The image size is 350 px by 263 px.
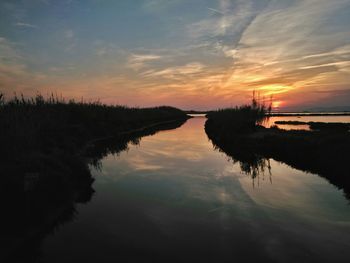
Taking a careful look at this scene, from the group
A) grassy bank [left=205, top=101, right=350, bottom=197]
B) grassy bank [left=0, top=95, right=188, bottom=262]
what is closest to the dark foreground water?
grassy bank [left=0, top=95, right=188, bottom=262]

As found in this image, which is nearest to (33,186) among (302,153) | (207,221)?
(207,221)

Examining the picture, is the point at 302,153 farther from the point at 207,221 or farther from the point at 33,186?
the point at 33,186

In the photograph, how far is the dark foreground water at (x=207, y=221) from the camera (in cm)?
597

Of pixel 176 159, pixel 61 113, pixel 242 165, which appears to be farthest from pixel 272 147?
pixel 61 113

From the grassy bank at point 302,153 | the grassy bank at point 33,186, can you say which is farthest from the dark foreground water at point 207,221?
the grassy bank at point 302,153

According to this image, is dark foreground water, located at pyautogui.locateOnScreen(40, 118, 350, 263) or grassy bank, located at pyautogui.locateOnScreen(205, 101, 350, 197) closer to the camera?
dark foreground water, located at pyautogui.locateOnScreen(40, 118, 350, 263)

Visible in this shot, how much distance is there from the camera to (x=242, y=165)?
14.9 meters

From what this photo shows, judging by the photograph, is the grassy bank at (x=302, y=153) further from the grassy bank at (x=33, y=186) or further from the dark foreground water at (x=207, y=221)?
the grassy bank at (x=33, y=186)

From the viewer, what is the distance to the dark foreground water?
19.6 ft

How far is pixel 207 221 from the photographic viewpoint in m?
7.55

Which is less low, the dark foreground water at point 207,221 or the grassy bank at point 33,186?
the grassy bank at point 33,186

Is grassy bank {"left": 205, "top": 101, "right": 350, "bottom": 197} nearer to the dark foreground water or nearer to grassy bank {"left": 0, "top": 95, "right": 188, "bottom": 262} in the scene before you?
the dark foreground water

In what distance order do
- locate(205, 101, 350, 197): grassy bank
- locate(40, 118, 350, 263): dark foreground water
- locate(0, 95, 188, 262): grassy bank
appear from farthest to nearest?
1. locate(205, 101, 350, 197): grassy bank
2. locate(0, 95, 188, 262): grassy bank
3. locate(40, 118, 350, 263): dark foreground water

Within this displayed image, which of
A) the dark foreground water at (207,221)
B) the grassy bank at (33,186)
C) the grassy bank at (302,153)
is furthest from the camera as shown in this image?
the grassy bank at (302,153)
